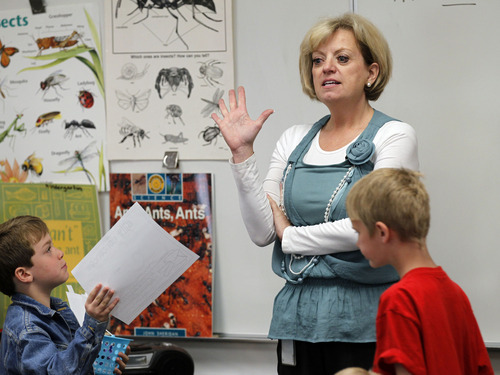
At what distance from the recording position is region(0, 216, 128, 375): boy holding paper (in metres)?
1.51

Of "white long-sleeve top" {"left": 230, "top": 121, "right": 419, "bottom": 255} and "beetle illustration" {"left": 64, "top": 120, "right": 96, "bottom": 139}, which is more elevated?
"beetle illustration" {"left": 64, "top": 120, "right": 96, "bottom": 139}

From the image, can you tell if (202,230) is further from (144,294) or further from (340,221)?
(340,221)

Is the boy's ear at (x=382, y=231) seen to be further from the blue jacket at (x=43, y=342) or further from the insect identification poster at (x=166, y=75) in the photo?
the insect identification poster at (x=166, y=75)

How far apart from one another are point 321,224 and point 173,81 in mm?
1272

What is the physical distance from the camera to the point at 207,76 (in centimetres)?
257

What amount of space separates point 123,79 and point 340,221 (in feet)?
4.78

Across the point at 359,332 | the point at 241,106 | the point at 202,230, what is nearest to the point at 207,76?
the point at 202,230

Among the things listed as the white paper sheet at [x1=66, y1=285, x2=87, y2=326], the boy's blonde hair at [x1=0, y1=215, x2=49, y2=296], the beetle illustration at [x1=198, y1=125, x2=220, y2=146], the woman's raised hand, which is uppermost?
the woman's raised hand

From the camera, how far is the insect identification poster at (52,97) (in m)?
2.69

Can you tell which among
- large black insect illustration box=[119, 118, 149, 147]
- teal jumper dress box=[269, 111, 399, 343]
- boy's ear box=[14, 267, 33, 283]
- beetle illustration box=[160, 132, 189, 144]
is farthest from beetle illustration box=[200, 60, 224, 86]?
boy's ear box=[14, 267, 33, 283]

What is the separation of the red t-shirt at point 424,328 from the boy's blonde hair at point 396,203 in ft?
0.28

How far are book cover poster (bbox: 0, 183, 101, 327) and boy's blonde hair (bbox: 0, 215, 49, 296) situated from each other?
3.27 ft

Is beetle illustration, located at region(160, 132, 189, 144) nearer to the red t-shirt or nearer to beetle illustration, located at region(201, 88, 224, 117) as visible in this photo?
beetle illustration, located at region(201, 88, 224, 117)

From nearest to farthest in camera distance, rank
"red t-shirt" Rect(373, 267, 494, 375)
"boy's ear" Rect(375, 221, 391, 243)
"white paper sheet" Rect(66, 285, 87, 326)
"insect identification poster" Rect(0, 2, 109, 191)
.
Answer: "red t-shirt" Rect(373, 267, 494, 375)
"boy's ear" Rect(375, 221, 391, 243)
"white paper sheet" Rect(66, 285, 87, 326)
"insect identification poster" Rect(0, 2, 109, 191)
